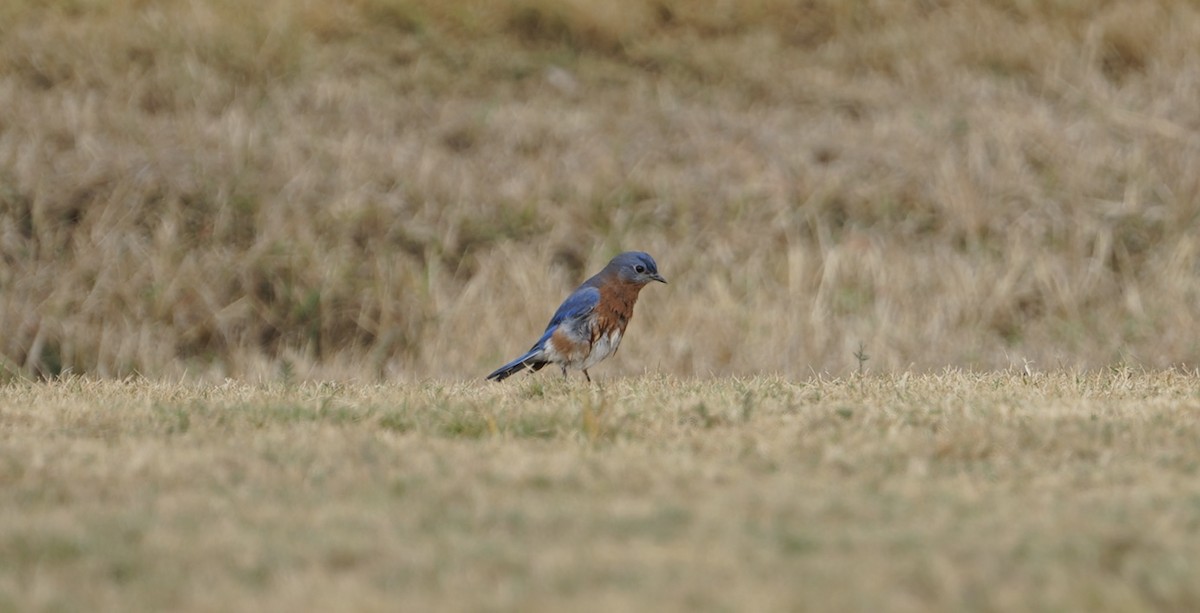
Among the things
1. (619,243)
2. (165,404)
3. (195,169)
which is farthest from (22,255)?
(165,404)

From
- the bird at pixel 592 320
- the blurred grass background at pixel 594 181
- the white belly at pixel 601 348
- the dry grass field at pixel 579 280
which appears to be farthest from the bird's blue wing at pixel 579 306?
the blurred grass background at pixel 594 181

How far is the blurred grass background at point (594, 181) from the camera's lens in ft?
30.3

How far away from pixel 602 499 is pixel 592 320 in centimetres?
267

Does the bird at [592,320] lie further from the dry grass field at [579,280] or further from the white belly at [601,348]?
the dry grass field at [579,280]

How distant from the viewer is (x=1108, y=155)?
1156 cm

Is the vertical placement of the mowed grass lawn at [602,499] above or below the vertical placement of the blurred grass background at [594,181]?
above

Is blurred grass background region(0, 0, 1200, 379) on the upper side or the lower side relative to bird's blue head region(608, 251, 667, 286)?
lower

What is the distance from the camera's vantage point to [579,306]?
6617 mm

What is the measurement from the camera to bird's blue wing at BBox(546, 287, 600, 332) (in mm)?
6613

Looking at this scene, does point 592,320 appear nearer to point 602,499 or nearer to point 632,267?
point 632,267

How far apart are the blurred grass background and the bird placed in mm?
1702

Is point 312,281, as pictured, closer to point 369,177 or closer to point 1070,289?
point 369,177

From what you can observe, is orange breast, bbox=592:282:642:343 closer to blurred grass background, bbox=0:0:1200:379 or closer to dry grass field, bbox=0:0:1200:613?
dry grass field, bbox=0:0:1200:613

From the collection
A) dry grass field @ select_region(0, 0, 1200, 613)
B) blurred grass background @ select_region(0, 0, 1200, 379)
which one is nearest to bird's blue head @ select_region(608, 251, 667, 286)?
dry grass field @ select_region(0, 0, 1200, 613)
